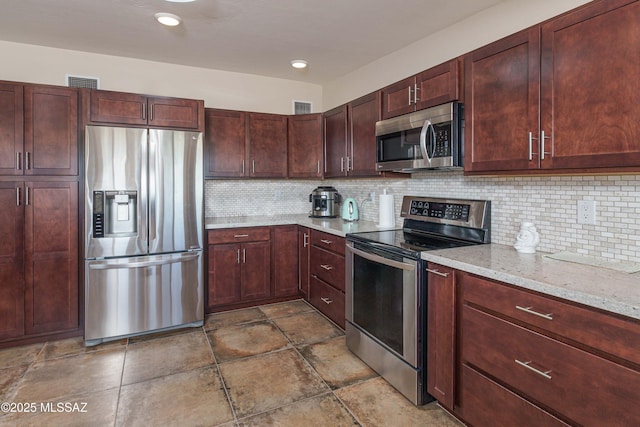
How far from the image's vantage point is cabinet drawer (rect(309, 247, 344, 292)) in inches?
121

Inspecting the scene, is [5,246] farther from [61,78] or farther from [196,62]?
[196,62]

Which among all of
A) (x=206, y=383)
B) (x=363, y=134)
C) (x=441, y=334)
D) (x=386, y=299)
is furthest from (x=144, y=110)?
(x=441, y=334)

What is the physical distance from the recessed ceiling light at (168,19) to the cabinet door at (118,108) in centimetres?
69

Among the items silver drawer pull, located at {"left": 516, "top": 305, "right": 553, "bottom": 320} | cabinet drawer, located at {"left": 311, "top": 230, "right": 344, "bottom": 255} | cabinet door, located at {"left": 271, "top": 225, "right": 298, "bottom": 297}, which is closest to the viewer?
silver drawer pull, located at {"left": 516, "top": 305, "right": 553, "bottom": 320}

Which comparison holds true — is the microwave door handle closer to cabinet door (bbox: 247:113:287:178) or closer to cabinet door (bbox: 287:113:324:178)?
cabinet door (bbox: 287:113:324:178)

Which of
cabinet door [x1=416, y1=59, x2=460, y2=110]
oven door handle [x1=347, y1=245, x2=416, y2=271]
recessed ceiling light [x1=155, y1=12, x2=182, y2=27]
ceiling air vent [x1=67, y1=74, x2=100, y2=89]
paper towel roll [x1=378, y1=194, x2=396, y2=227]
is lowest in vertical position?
oven door handle [x1=347, y1=245, x2=416, y2=271]

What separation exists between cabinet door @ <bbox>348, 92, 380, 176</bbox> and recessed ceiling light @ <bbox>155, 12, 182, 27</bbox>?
161 cm

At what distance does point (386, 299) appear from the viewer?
2.30m

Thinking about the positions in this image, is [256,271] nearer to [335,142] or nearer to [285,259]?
[285,259]

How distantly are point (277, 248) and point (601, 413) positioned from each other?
294cm

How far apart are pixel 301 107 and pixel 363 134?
1577 mm

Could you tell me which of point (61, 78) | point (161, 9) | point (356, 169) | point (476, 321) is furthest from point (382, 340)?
point (61, 78)

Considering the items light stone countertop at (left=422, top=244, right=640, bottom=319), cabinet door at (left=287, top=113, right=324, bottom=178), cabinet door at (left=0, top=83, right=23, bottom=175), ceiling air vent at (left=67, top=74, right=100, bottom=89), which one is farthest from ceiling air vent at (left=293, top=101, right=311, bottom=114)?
light stone countertop at (left=422, top=244, right=640, bottom=319)

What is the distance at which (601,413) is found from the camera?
49.3 inches
